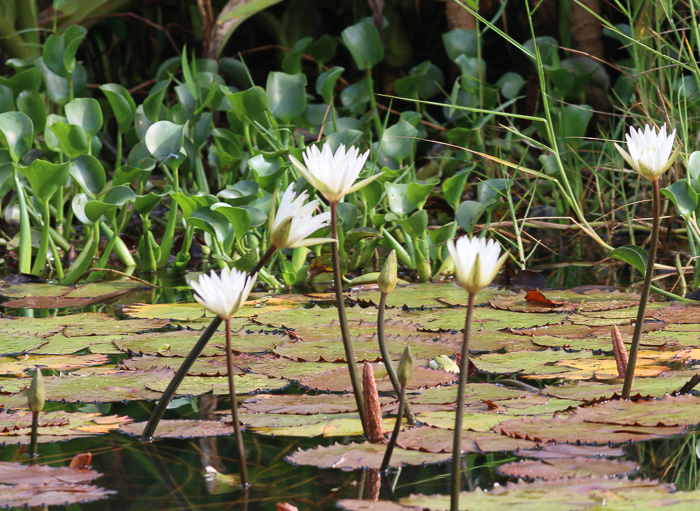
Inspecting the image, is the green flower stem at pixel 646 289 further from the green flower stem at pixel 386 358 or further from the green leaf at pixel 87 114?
the green leaf at pixel 87 114

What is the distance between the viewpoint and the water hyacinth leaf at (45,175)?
171 centimetres

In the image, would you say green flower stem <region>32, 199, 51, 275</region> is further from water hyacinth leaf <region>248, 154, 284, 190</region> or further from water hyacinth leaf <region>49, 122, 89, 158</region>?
water hyacinth leaf <region>248, 154, 284, 190</region>

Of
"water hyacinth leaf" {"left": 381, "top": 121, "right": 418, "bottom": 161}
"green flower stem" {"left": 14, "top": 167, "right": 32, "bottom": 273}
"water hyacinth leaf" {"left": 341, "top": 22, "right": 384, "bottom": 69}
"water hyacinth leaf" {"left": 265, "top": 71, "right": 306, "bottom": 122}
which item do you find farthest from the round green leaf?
"water hyacinth leaf" {"left": 341, "top": 22, "right": 384, "bottom": 69}

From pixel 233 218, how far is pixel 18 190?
628mm

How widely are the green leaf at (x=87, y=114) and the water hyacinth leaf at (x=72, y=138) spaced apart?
119 millimetres

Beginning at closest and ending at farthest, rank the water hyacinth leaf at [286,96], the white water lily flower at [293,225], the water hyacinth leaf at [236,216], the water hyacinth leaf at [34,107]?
1. the white water lily flower at [293,225]
2. the water hyacinth leaf at [236,216]
3. the water hyacinth leaf at [34,107]
4. the water hyacinth leaf at [286,96]

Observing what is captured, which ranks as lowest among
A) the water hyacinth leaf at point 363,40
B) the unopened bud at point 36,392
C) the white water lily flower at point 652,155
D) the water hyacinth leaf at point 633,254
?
the unopened bud at point 36,392

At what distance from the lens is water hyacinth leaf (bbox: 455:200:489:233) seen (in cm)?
183

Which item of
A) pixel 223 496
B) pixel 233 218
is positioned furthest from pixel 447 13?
pixel 223 496

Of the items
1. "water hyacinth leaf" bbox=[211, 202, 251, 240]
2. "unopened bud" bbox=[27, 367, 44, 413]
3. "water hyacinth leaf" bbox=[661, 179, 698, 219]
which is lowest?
"unopened bud" bbox=[27, 367, 44, 413]

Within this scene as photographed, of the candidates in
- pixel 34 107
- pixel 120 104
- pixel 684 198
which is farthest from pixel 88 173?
pixel 684 198

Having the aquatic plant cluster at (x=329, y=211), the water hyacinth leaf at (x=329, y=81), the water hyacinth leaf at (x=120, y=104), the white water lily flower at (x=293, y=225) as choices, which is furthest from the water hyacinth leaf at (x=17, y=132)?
the white water lily flower at (x=293, y=225)

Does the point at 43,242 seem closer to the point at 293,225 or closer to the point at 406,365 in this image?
the point at 293,225

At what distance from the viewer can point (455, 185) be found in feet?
6.10
